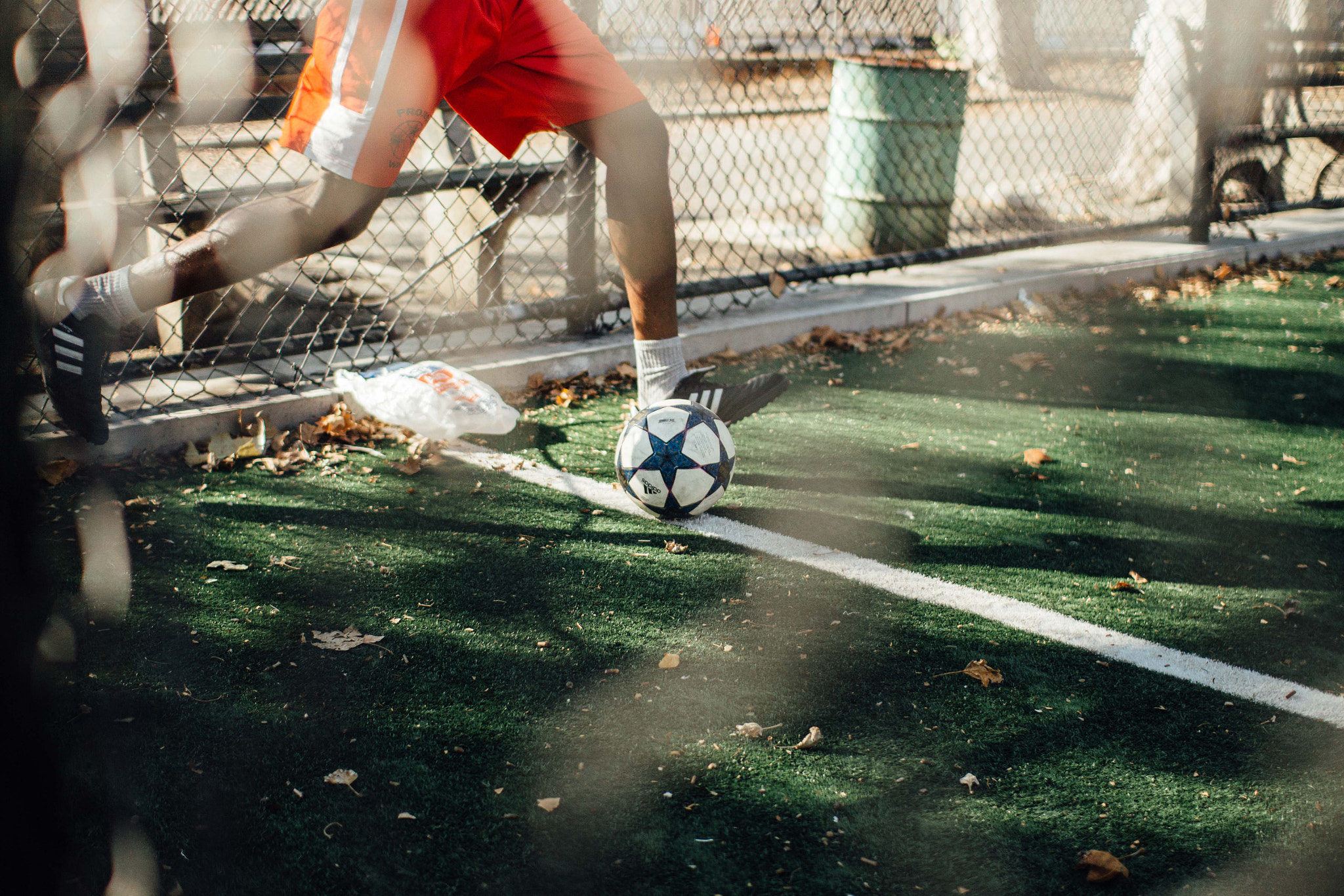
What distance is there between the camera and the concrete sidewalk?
3.64m

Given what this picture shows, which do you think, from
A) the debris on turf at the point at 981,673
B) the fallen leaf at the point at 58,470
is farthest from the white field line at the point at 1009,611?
the fallen leaf at the point at 58,470

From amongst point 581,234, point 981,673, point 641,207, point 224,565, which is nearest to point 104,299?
point 224,565

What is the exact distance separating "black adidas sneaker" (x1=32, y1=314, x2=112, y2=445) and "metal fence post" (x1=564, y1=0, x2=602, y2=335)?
2.25 meters

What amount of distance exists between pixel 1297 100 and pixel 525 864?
10.0 metres

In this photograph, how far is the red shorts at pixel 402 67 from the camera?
2672mm

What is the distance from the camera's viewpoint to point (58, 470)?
3.25m

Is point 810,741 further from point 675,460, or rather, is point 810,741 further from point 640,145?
point 640,145

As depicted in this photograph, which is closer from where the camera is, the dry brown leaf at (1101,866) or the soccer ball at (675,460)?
the dry brown leaf at (1101,866)

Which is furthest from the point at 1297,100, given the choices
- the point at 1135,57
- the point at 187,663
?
the point at 187,663

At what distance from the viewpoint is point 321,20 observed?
8.90 feet

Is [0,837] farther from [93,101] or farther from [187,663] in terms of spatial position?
[93,101]

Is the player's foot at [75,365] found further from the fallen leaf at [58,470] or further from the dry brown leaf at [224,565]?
the dry brown leaf at [224,565]

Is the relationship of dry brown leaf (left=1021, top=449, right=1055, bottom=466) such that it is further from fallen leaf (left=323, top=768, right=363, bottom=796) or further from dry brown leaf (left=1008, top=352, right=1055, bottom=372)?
fallen leaf (left=323, top=768, right=363, bottom=796)

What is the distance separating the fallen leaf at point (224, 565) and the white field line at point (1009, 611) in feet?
3.41
